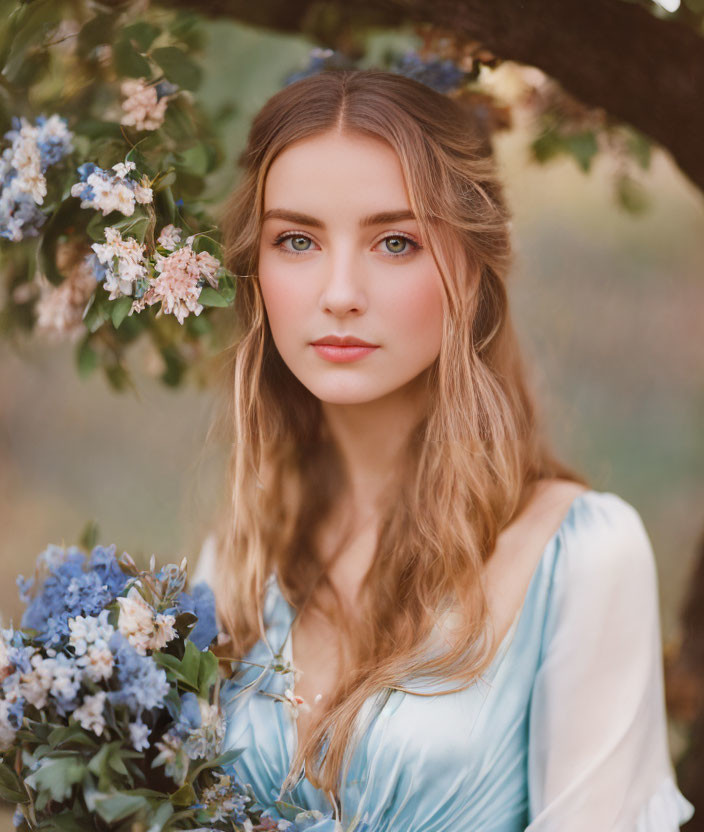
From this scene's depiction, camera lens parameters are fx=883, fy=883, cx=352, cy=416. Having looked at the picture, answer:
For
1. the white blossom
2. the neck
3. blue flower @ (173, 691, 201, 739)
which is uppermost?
the neck

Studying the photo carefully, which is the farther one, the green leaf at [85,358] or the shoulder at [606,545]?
the green leaf at [85,358]

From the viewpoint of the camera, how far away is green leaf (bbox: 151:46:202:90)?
1.26 meters

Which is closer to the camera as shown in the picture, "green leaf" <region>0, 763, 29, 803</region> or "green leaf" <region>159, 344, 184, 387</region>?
"green leaf" <region>0, 763, 29, 803</region>

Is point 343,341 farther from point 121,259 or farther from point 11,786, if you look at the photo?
point 11,786

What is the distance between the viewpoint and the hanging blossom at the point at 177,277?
1.16 m

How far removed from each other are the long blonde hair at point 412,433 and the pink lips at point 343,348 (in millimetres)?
114

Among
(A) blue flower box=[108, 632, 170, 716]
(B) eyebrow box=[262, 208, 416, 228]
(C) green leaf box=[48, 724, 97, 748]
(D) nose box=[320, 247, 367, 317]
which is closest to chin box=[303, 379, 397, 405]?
(D) nose box=[320, 247, 367, 317]

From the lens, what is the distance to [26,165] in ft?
3.95

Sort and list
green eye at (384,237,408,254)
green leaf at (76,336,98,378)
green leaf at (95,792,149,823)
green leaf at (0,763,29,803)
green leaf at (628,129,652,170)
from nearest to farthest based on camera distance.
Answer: green leaf at (95,792,149,823) → green leaf at (0,763,29,803) → green eye at (384,237,408,254) → green leaf at (628,129,652,170) → green leaf at (76,336,98,378)

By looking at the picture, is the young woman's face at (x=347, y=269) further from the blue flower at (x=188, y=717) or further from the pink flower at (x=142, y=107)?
the blue flower at (x=188, y=717)

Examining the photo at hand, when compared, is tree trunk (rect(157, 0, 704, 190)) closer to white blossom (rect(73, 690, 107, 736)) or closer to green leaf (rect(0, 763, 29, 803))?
white blossom (rect(73, 690, 107, 736))

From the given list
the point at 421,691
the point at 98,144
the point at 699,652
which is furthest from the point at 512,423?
the point at 98,144

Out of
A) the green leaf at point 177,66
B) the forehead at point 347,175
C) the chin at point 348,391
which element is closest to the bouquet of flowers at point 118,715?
the chin at point 348,391

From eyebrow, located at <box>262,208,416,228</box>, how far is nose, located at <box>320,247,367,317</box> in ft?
0.14
